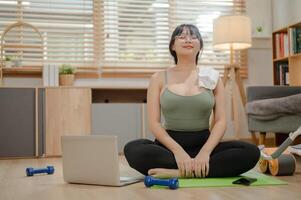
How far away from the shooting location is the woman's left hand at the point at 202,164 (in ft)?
6.55

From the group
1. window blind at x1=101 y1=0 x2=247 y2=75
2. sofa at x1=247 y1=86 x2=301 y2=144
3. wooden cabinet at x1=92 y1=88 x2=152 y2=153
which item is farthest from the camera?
window blind at x1=101 y1=0 x2=247 y2=75

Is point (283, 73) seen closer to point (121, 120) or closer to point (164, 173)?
point (121, 120)

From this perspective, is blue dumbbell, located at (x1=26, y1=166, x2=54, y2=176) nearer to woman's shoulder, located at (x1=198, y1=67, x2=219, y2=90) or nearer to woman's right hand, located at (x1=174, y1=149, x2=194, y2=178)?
woman's right hand, located at (x1=174, y1=149, x2=194, y2=178)

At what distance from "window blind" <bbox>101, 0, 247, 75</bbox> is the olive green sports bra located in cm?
206

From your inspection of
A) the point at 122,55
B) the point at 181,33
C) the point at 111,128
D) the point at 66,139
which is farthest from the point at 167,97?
the point at 122,55

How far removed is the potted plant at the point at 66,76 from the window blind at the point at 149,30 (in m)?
0.41

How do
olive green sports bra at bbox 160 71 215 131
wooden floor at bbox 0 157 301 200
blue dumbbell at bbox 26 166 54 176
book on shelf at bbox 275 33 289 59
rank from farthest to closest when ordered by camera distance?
book on shelf at bbox 275 33 289 59 → blue dumbbell at bbox 26 166 54 176 → olive green sports bra at bbox 160 71 215 131 → wooden floor at bbox 0 157 301 200

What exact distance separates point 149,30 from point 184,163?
2.51 meters

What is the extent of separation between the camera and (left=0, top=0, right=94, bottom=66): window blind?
397 centimetres

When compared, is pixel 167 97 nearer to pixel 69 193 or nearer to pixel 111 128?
pixel 69 193

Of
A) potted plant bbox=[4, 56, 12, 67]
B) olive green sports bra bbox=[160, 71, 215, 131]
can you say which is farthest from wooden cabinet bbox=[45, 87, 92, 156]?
olive green sports bra bbox=[160, 71, 215, 131]

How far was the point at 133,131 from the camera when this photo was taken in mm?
3770

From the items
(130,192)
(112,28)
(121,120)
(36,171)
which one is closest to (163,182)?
(130,192)

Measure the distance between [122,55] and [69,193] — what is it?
259 centimetres
